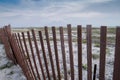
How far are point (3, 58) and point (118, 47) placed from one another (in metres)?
5.38

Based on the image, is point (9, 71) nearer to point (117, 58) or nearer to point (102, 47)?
point (102, 47)

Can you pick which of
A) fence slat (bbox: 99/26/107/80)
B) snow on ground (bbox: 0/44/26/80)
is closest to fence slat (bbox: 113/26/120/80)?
fence slat (bbox: 99/26/107/80)

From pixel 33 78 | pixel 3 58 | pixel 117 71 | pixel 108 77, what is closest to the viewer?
pixel 117 71

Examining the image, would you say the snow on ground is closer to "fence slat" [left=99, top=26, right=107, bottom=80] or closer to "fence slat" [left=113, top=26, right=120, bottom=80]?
"fence slat" [left=99, top=26, right=107, bottom=80]

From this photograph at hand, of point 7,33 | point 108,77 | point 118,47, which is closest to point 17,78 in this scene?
point 7,33

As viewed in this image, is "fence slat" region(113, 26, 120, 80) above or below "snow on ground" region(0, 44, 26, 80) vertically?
above

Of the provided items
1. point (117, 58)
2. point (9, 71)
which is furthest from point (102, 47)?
point (9, 71)

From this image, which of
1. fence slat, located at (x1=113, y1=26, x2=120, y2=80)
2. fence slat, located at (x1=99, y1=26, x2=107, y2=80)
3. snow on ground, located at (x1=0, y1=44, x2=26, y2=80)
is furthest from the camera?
snow on ground, located at (x1=0, y1=44, x2=26, y2=80)

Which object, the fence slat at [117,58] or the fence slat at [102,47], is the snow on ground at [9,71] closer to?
the fence slat at [102,47]

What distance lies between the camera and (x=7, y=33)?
5426 millimetres

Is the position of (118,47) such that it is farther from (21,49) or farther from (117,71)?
(21,49)

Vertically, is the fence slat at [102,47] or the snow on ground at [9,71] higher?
the fence slat at [102,47]

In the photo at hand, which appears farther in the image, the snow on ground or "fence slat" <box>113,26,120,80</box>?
the snow on ground

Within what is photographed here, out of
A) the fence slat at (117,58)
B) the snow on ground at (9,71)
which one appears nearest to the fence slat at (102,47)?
the fence slat at (117,58)
